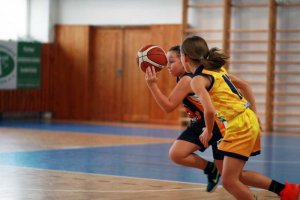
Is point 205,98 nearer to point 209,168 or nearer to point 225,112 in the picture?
point 225,112

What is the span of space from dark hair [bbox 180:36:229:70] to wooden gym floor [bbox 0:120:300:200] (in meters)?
1.64

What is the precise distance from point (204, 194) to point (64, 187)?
142cm

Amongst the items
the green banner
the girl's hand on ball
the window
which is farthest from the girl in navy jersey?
the window

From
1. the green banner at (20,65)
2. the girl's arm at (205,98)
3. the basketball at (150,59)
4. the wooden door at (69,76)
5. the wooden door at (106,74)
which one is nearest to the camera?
the girl's arm at (205,98)

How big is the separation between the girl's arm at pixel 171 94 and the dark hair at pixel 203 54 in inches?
16.8

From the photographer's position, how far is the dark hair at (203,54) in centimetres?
550

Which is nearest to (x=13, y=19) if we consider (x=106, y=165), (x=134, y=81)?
(x=134, y=81)

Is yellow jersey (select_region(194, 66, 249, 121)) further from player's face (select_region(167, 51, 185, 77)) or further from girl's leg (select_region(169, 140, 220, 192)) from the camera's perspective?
girl's leg (select_region(169, 140, 220, 192))

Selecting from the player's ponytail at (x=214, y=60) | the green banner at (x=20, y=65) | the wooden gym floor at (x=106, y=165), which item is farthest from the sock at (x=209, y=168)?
the green banner at (x=20, y=65)

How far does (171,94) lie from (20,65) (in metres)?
13.0

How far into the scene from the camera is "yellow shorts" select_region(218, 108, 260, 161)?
17.4 feet

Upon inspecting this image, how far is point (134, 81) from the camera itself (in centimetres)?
1900

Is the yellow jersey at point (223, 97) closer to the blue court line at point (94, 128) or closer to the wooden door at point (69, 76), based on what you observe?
the blue court line at point (94, 128)

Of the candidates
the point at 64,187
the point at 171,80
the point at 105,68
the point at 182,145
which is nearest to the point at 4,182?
the point at 64,187
